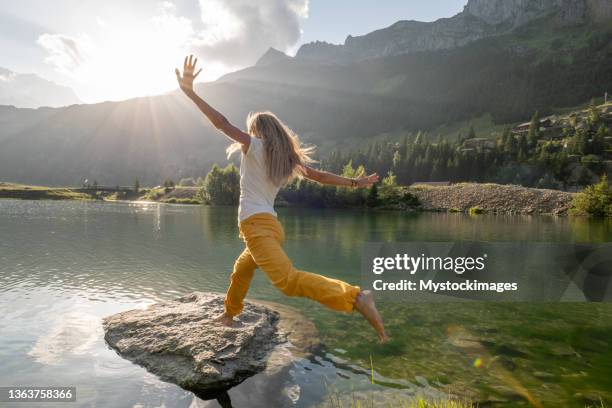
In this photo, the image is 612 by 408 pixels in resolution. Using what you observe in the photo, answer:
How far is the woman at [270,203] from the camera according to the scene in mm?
5012

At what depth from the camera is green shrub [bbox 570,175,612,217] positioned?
2702 inches

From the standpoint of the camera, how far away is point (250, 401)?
5.59 m

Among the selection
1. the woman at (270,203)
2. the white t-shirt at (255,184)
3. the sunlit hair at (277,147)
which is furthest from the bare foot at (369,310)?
the sunlit hair at (277,147)

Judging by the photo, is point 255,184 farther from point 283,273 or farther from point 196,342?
point 196,342

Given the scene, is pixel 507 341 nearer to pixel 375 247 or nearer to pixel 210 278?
pixel 210 278

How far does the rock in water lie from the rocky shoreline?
86.2 meters

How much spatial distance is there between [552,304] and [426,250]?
533 inches

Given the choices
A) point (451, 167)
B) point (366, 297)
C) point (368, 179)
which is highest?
point (451, 167)

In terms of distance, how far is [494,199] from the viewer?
304ft

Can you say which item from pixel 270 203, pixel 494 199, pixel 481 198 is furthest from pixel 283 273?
pixel 481 198

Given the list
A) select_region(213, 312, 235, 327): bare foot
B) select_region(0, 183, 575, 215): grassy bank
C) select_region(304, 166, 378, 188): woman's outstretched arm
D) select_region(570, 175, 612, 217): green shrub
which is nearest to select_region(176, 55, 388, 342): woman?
select_region(304, 166, 378, 188): woman's outstretched arm

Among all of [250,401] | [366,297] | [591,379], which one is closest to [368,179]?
[366,297]

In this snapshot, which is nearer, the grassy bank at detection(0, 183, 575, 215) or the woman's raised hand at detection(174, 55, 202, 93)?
the woman's raised hand at detection(174, 55, 202, 93)

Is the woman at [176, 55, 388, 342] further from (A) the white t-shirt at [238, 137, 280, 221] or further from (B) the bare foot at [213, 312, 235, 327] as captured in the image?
(B) the bare foot at [213, 312, 235, 327]
